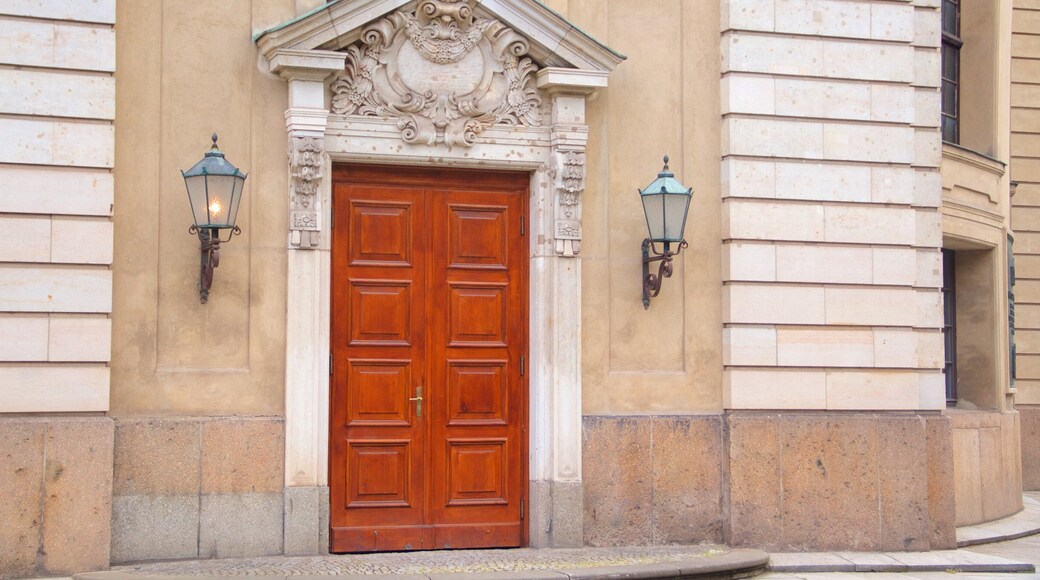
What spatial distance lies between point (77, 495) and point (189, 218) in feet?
7.69

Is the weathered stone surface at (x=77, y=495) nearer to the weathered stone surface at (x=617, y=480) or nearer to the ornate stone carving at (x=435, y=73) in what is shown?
the ornate stone carving at (x=435, y=73)

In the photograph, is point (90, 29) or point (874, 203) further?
point (874, 203)

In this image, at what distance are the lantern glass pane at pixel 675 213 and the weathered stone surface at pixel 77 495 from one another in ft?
16.0

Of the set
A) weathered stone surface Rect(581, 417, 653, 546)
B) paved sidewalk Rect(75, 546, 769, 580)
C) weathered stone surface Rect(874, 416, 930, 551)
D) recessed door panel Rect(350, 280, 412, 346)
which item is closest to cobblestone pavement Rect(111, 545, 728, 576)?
paved sidewalk Rect(75, 546, 769, 580)

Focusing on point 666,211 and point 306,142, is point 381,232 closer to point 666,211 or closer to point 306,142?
point 306,142

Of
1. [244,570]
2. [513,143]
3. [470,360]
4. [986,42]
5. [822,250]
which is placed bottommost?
[244,570]

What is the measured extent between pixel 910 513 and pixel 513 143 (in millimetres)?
5034

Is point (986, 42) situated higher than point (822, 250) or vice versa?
point (986, 42)

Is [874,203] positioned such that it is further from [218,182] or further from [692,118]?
[218,182]

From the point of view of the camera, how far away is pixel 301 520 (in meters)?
10.8

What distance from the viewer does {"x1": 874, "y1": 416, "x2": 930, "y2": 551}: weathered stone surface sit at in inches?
484

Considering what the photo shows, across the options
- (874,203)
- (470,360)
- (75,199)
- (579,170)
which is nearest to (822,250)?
(874,203)

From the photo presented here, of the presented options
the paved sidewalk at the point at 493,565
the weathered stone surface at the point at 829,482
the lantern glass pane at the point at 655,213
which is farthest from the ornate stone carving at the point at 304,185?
the weathered stone surface at the point at 829,482

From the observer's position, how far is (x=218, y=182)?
10.3 m
